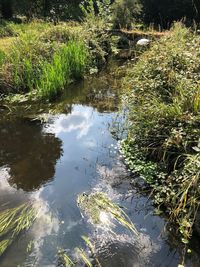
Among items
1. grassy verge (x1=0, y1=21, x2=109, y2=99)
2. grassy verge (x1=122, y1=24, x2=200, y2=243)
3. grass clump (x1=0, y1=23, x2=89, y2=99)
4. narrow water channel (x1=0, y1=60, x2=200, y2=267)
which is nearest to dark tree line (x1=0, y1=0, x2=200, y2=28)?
grassy verge (x1=0, y1=21, x2=109, y2=99)

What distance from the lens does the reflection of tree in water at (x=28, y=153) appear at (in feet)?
15.2

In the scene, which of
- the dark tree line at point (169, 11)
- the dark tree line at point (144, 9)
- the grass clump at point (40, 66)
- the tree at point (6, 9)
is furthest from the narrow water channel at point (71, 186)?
the tree at point (6, 9)

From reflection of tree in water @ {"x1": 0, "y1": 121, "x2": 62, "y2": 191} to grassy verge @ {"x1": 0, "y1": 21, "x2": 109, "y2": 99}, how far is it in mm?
1306

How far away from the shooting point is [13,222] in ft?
12.3

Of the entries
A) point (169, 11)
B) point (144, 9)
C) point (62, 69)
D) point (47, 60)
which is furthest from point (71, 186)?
point (144, 9)

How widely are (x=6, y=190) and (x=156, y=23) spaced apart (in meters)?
12.0

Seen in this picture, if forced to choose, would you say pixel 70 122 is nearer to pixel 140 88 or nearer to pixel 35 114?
pixel 35 114

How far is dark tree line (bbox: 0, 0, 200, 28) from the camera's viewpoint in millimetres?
13789

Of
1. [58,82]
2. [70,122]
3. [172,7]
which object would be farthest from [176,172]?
[172,7]

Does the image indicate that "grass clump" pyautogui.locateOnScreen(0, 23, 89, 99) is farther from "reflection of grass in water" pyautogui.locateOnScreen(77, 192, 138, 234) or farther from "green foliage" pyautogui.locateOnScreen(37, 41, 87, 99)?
"reflection of grass in water" pyautogui.locateOnScreen(77, 192, 138, 234)

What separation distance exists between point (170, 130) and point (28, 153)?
217 cm

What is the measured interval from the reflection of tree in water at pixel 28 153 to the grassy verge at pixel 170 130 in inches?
44.9

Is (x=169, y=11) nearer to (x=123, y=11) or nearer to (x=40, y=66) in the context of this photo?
(x=123, y=11)

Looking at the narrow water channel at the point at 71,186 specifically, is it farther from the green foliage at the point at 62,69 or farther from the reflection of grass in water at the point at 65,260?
the green foliage at the point at 62,69
